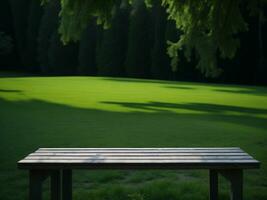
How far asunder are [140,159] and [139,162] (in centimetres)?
14

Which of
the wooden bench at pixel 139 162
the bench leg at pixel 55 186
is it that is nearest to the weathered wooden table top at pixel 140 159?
the wooden bench at pixel 139 162

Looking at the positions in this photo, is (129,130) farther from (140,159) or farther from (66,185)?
(140,159)

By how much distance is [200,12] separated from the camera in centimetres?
670

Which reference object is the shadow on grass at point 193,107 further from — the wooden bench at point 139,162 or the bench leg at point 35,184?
the bench leg at point 35,184

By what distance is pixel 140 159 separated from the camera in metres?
4.12

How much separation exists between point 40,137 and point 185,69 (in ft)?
90.2

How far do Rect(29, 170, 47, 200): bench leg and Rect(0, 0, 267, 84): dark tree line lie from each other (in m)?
25.9

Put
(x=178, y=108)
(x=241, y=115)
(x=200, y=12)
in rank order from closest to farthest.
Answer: (x=200, y=12) < (x=241, y=115) < (x=178, y=108)

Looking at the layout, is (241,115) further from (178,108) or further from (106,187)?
(106,187)

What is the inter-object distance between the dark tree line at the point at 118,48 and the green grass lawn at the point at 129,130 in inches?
502

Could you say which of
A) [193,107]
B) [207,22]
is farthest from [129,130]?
[193,107]

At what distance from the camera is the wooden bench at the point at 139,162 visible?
398 cm

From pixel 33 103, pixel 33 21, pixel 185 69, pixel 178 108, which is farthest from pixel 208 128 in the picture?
pixel 33 21

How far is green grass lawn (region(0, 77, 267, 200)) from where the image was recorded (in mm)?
6059
